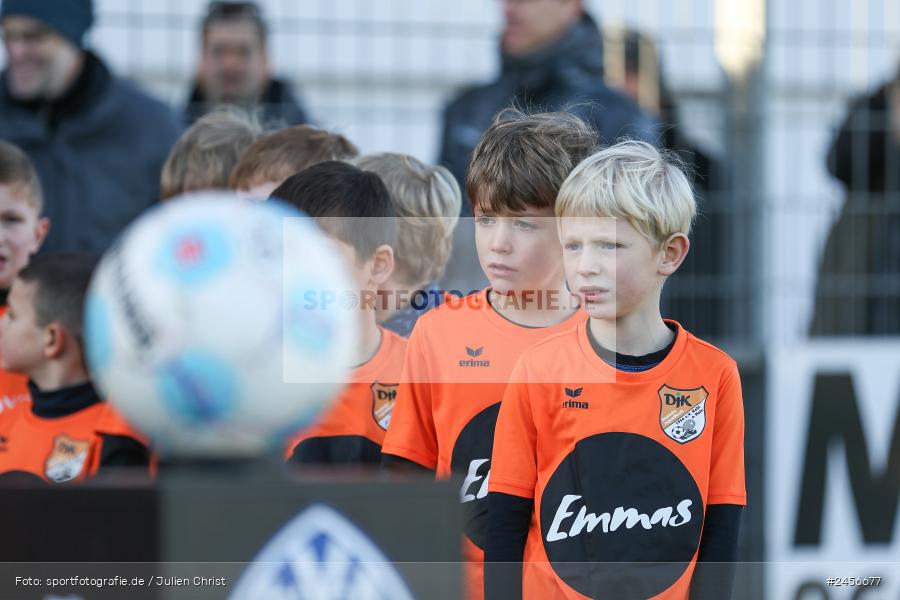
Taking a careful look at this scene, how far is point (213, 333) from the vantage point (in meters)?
1.57

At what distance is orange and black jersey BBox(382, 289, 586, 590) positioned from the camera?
7.81 ft

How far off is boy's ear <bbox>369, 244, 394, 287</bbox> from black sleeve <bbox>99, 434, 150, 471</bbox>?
685 millimetres

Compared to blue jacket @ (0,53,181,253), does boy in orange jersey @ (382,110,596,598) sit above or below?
below

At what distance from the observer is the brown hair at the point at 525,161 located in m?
2.35

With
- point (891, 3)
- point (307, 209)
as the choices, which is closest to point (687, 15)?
point (891, 3)

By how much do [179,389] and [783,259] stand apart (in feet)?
12.7

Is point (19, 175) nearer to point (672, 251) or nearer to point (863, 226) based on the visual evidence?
point (672, 251)

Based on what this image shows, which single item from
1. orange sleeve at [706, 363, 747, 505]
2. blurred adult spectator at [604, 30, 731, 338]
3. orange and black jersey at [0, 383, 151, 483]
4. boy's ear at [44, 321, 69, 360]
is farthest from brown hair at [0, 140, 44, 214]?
blurred adult spectator at [604, 30, 731, 338]

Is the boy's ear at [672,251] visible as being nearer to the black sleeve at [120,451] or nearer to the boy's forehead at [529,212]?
the boy's forehead at [529,212]

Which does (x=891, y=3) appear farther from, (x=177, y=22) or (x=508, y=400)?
(x=508, y=400)

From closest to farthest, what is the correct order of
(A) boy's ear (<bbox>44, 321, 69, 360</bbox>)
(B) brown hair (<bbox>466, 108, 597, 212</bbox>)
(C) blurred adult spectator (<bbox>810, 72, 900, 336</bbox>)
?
(B) brown hair (<bbox>466, 108, 597, 212</bbox>) → (A) boy's ear (<bbox>44, 321, 69, 360</bbox>) → (C) blurred adult spectator (<bbox>810, 72, 900, 336</bbox>)

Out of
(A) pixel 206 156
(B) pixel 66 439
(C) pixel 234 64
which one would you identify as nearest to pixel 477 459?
(B) pixel 66 439

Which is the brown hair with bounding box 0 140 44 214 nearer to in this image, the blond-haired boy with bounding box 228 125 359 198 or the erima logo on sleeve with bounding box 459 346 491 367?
the blond-haired boy with bounding box 228 125 359 198

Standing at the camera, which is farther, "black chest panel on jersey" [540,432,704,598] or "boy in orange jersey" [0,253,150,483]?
"boy in orange jersey" [0,253,150,483]
